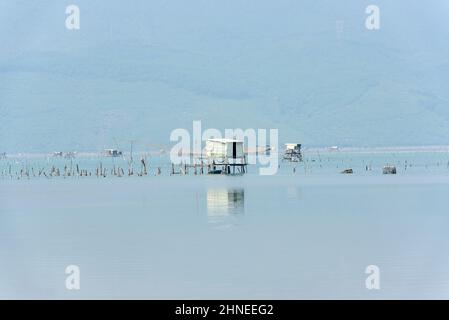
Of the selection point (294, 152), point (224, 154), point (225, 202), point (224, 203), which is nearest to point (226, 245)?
point (224, 203)

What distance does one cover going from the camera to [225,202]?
4866cm

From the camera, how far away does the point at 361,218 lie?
39.1 metres

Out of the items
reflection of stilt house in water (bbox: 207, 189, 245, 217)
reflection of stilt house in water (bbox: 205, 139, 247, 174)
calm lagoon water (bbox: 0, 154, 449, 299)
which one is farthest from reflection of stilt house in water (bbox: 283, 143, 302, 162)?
calm lagoon water (bbox: 0, 154, 449, 299)

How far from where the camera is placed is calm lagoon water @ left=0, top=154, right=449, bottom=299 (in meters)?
21.5

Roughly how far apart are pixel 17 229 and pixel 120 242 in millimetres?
7046

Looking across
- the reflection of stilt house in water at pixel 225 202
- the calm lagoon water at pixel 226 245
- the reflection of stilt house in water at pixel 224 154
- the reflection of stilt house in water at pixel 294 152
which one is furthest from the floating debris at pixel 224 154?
the calm lagoon water at pixel 226 245

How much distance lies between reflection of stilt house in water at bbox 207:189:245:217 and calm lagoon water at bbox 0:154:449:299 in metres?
0.06

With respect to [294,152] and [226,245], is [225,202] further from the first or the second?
[294,152]

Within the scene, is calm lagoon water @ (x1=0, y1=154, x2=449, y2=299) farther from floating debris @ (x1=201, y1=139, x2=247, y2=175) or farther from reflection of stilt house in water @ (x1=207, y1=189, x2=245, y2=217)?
floating debris @ (x1=201, y1=139, x2=247, y2=175)

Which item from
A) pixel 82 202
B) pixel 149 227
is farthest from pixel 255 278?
pixel 82 202

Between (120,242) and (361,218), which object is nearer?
(120,242)

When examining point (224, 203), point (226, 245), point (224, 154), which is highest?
point (224, 154)

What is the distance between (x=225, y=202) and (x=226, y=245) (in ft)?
64.5
